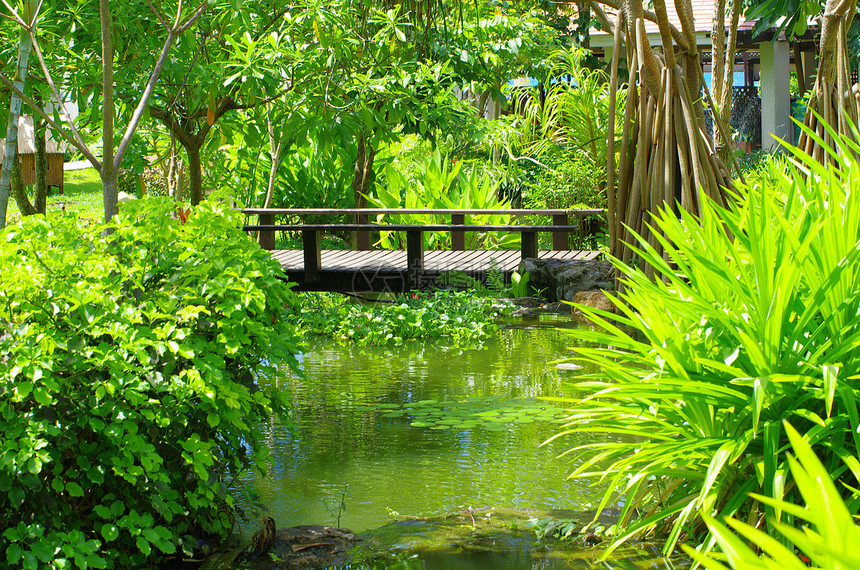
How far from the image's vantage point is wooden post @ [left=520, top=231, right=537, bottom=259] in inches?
360

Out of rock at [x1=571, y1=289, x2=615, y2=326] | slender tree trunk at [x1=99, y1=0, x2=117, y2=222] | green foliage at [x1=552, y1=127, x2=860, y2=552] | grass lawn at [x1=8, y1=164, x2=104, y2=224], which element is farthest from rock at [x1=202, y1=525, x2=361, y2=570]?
grass lawn at [x1=8, y1=164, x2=104, y2=224]

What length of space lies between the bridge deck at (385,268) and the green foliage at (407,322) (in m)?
0.78

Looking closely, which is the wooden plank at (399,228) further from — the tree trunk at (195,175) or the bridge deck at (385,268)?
the tree trunk at (195,175)

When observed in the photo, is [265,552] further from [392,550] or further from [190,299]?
[190,299]

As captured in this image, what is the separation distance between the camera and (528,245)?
9172mm

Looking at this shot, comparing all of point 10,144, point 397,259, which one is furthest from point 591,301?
point 10,144

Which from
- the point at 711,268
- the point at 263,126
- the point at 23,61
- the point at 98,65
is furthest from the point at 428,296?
the point at 711,268

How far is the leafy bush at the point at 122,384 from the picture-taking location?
2279 millimetres

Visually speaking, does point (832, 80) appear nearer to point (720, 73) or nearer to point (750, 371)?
point (720, 73)

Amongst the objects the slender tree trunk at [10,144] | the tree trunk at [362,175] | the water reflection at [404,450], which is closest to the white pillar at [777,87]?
the tree trunk at [362,175]

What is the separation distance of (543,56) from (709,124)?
672 cm

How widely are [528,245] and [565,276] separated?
31.5 inches

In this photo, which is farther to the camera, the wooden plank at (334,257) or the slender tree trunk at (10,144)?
the wooden plank at (334,257)

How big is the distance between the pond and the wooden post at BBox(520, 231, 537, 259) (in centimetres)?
303
